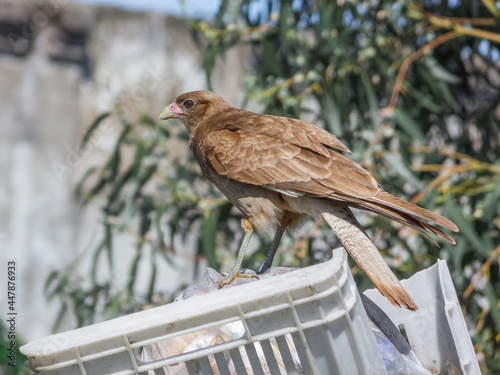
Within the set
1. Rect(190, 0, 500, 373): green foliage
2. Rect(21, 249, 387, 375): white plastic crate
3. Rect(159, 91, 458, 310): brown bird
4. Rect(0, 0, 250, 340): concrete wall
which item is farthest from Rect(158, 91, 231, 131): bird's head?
Rect(0, 0, 250, 340): concrete wall

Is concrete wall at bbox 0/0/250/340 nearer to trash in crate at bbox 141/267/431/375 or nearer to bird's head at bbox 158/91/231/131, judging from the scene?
bird's head at bbox 158/91/231/131

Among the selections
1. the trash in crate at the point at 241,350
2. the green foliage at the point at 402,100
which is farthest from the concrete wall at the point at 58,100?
the trash in crate at the point at 241,350

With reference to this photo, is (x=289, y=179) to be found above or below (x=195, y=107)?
below

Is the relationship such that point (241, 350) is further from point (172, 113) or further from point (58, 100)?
point (58, 100)

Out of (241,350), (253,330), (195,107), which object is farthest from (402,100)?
(253,330)

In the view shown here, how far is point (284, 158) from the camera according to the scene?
267 centimetres

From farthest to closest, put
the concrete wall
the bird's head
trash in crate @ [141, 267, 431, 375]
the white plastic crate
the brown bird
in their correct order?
the concrete wall → the bird's head → the brown bird → trash in crate @ [141, 267, 431, 375] → the white plastic crate

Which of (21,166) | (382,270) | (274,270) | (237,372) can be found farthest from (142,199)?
(237,372)

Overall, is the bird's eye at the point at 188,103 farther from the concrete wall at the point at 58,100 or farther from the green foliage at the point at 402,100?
the concrete wall at the point at 58,100

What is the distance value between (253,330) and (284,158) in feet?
3.77

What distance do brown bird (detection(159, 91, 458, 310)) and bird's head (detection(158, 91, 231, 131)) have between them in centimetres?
24

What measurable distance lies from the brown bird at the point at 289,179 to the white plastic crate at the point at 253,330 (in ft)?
1.59

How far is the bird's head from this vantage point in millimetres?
3455

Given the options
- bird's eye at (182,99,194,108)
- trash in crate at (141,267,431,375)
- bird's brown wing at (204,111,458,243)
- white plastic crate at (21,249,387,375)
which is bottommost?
trash in crate at (141,267,431,375)
